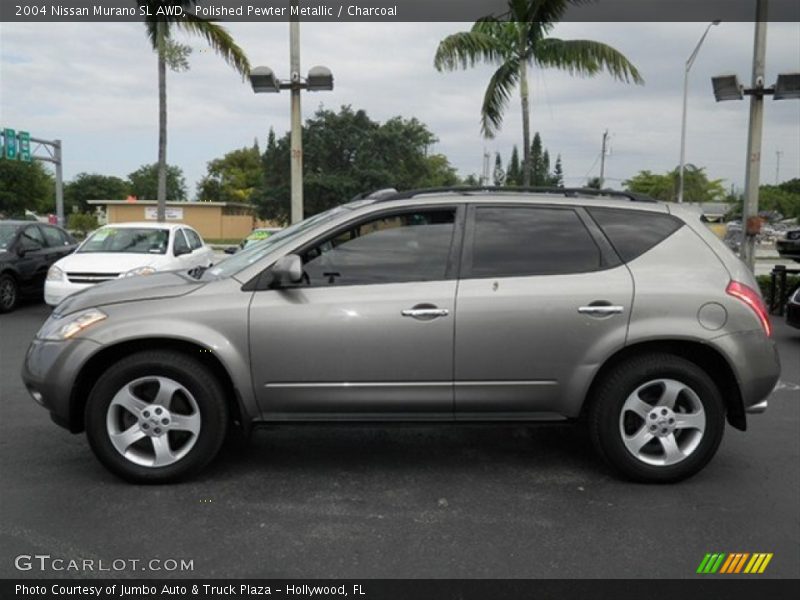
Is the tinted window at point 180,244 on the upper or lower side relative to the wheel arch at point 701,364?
upper

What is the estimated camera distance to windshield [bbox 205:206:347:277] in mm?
4250

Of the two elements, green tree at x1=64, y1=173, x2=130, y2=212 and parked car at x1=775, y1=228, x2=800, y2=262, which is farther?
green tree at x1=64, y1=173, x2=130, y2=212

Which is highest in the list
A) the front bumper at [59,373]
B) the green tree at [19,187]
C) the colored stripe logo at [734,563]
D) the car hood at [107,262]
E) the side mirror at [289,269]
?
the green tree at [19,187]

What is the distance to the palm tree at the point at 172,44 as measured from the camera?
596 inches

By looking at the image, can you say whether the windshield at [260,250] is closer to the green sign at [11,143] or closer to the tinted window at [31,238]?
the tinted window at [31,238]

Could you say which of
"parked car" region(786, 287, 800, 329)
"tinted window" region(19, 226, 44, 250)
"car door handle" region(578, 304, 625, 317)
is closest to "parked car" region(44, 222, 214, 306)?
"tinted window" region(19, 226, 44, 250)

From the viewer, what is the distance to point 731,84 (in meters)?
12.7

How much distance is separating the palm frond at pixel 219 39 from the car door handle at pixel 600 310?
46.1ft

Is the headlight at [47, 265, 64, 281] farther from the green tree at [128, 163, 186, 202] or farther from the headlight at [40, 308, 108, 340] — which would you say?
the green tree at [128, 163, 186, 202]

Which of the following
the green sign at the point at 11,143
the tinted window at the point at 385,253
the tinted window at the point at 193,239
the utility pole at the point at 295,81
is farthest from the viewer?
the green sign at the point at 11,143

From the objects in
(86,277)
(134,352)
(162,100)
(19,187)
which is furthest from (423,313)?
(19,187)

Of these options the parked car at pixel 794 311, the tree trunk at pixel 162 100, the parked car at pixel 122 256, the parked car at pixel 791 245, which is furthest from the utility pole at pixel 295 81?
the parked car at pixel 791 245

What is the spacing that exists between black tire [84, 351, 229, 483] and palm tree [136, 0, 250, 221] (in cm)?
1273

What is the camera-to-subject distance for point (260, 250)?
446cm
